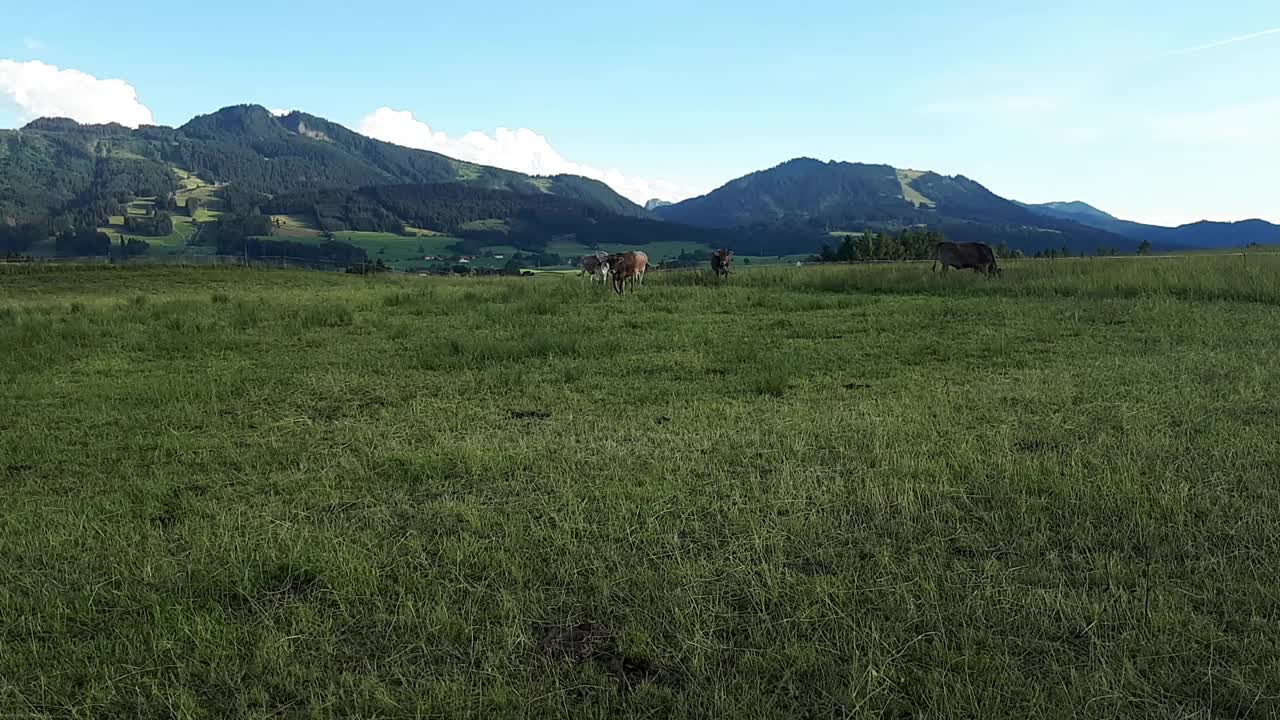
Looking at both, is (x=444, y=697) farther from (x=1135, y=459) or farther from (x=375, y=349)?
(x=375, y=349)

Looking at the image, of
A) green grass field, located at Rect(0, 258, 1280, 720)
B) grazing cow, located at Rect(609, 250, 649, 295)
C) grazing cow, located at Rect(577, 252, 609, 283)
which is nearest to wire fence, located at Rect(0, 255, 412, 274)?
grazing cow, located at Rect(577, 252, 609, 283)

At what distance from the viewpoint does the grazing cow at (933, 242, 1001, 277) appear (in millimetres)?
27125

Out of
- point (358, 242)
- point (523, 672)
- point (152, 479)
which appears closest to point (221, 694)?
point (523, 672)

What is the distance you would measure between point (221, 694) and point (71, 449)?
4.84 meters

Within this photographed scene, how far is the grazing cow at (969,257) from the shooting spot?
2712 centimetres

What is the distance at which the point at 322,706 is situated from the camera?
274 centimetres

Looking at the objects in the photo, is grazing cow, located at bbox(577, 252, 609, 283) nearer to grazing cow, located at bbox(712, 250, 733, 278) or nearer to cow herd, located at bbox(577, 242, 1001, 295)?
cow herd, located at bbox(577, 242, 1001, 295)

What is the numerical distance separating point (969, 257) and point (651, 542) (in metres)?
27.4

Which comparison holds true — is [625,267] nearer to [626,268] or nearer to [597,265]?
[626,268]

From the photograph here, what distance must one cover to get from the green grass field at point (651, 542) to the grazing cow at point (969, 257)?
741 inches

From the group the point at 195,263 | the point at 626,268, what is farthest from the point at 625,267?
the point at 195,263

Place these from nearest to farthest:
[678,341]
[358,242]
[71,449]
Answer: [71,449] < [678,341] < [358,242]

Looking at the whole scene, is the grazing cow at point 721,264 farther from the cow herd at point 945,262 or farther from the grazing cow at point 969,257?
the grazing cow at point 969,257

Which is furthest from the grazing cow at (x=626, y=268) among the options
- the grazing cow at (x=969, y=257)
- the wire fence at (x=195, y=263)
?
the wire fence at (x=195, y=263)
